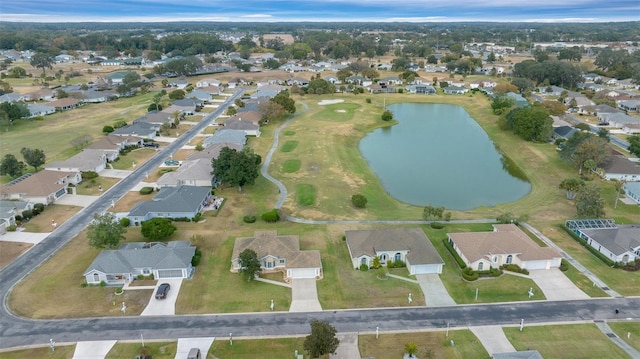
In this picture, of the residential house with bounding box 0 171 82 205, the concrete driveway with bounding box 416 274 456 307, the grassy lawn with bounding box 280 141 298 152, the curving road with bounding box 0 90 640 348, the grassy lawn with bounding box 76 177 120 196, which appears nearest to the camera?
the curving road with bounding box 0 90 640 348

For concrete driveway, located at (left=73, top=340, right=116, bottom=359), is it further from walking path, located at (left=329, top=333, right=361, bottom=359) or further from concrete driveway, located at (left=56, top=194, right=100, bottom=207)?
concrete driveway, located at (left=56, top=194, right=100, bottom=207)

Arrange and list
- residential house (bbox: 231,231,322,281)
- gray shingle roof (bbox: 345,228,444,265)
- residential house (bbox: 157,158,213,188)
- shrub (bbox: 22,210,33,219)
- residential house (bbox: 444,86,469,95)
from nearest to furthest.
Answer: residential house (bbox: 231,231,322,281), gray shingle roof (bbox: 345,228,444,265), shrub (bbox: 22,210,33,219), residential house (bbox: 157,158,213,188), residential house (bbox: 444,86,469,95)

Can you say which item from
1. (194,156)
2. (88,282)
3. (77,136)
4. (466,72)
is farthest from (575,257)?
(466,72)

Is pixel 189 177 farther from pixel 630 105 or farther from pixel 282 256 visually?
pixel 630 105

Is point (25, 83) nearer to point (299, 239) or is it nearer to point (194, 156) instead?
→ point (194, 156)

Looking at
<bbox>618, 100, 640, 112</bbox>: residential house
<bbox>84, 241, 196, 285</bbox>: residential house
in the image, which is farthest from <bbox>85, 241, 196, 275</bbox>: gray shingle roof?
<bbox>618, 100, 640, 112</bbox>: residential house

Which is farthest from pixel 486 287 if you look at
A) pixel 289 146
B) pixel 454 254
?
pixel 289 146
